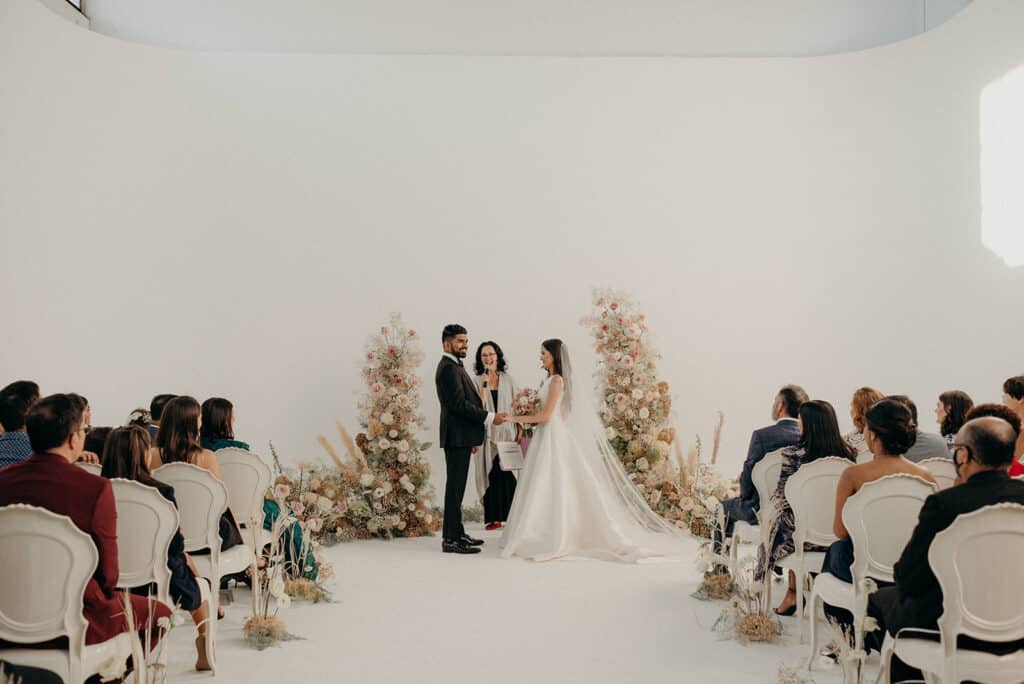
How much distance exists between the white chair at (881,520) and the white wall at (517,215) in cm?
665

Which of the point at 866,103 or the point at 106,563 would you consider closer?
the point at 106,563

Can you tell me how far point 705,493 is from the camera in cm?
857

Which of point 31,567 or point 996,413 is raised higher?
point 996,413

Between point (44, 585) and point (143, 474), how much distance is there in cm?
93

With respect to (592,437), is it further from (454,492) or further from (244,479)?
(244,479)

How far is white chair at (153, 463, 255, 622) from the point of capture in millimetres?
4633

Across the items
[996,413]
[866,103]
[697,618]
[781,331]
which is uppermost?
[866,103]

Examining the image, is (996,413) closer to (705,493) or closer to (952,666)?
(952,666)

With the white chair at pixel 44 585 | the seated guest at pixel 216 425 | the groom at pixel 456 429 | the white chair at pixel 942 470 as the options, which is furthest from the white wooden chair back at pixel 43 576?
the groom at pixel 456 429

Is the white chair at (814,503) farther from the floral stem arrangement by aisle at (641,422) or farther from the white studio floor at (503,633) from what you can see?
the floral stem arrangement by aisle at (641,422)

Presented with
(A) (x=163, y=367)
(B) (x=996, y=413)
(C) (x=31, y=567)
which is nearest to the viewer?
(C) (x=31, y=567)

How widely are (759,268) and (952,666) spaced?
8091mm

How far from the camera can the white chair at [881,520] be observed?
156 inches

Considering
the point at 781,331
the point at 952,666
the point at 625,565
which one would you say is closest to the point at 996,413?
the point at 952,666
